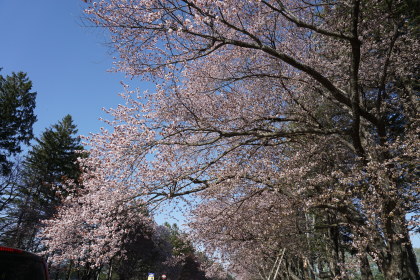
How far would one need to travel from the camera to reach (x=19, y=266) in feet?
11.7

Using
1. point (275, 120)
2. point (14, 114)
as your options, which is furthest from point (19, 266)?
point (14, 114)

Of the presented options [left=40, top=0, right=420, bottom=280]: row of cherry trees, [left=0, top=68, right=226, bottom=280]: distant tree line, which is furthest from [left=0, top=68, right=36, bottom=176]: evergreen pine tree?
[left=40, top=0, right=420, bottom=280]: row of cherry trees

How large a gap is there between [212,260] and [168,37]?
14374mm

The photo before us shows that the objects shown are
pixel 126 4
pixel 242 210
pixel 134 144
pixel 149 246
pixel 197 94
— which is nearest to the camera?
pixel 126 4

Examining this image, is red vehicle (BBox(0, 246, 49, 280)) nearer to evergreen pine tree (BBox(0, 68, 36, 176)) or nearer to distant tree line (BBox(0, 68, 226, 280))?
A: distant tree line (BBox(0, 68, 226, 280))

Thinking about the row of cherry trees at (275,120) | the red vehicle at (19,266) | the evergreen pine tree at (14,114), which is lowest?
the red vehicle at (19,266)

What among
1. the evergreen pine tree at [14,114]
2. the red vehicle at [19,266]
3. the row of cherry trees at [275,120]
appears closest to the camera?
the red vehicle at [19,266]

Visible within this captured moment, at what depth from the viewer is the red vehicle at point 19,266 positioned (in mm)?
3420

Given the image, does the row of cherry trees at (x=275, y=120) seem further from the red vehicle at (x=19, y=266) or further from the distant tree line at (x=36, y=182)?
the distant tree line at (x=36, y=182)

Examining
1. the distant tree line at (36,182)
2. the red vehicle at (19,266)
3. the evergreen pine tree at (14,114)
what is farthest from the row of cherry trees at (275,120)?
the evergreen pine tree at (14,114)

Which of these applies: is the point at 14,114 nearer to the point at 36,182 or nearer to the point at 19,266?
the point at 36,182

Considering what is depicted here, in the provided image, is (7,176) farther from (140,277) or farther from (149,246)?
(140,277)

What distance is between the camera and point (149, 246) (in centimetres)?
3584

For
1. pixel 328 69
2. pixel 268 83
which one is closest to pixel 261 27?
pixel 268 83
